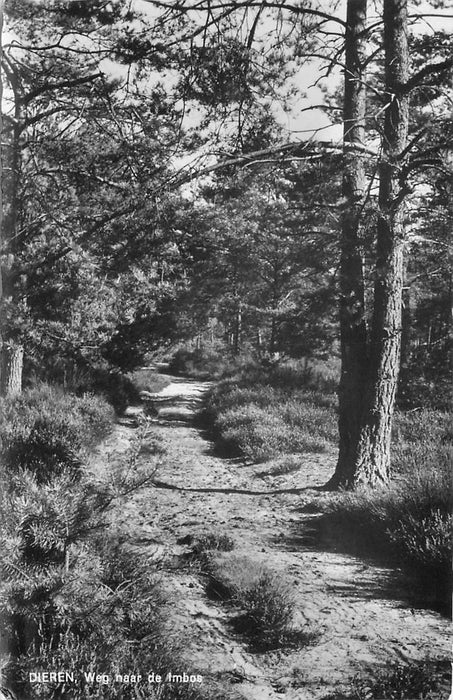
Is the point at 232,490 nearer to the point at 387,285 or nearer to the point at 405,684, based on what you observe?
the point at 405,684

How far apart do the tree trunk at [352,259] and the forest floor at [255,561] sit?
961mm

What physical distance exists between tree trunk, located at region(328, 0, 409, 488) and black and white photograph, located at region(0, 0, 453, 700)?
0.03 meters

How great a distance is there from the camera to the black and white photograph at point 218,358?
3086 millimetres

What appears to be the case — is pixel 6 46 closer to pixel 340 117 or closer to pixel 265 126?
pixel 265 126

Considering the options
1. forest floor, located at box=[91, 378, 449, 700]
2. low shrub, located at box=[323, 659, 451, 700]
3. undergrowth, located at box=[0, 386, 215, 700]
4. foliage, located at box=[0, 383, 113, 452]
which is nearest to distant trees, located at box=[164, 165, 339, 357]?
forest floor, located at box=[91, 378, 449, 700]

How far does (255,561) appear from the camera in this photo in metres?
3.91

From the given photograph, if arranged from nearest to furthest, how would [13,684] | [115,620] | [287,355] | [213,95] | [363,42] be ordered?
1. [13,684]
2. [115,620]
3. [213,95]
4. [363,42]
5. [287,355]

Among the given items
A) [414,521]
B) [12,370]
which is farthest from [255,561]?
[12,370]

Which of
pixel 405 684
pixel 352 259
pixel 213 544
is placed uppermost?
pixel 352 259

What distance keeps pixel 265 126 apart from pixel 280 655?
4172 millimetres

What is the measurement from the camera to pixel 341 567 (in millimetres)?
4152

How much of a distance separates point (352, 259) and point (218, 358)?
1898 mm

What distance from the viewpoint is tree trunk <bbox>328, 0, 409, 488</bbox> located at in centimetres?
544

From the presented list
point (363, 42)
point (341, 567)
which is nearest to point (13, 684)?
point (341, 567)
